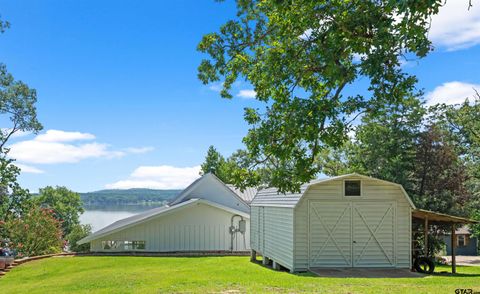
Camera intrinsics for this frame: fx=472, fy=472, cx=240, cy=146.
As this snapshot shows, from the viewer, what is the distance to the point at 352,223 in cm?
1709

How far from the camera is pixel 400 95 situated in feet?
29.4

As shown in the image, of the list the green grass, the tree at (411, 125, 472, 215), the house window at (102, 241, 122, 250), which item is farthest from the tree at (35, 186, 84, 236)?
the tree at (411, 125, 472, 215)

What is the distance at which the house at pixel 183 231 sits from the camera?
2567cm

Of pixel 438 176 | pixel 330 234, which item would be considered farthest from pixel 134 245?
pixel 438 176

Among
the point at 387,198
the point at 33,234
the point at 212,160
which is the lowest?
the point at 33,234

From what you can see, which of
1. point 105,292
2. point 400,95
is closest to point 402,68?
point 400,95

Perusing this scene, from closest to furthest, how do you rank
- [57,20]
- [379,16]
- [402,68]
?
[379,16]
[402,68]
[57,20]

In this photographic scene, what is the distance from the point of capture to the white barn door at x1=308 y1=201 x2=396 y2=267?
1689 centimetres

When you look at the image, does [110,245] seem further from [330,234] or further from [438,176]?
[438,176]

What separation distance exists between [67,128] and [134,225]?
19.4m

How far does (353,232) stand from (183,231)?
40.1 feet

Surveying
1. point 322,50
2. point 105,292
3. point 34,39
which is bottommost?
point 105,292

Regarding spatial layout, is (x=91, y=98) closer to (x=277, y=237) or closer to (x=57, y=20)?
(x=57, y=20)

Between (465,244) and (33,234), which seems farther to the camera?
(465,244)
